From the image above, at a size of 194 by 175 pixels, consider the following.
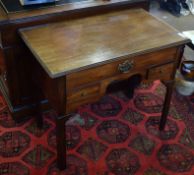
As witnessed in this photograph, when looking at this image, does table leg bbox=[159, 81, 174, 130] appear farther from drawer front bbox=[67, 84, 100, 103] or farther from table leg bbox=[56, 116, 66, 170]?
table leg bbox=[56, 116, 66, 170]

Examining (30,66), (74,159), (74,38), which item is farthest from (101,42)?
(74,159)

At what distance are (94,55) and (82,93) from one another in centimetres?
17

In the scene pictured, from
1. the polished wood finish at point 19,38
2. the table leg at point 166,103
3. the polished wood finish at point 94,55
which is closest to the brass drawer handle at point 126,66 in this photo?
the polished wood finish at point 94,55

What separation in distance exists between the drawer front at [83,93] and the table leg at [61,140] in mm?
105

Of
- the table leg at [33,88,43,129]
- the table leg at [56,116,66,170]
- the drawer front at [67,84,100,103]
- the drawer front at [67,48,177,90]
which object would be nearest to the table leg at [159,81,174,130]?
the drawer front at [67,48,177,90]

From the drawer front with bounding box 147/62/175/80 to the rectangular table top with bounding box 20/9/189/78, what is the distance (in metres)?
0.13

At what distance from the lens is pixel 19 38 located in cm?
157

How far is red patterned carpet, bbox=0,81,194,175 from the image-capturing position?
65.0 inches

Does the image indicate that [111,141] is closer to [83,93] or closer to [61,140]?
[61,140]

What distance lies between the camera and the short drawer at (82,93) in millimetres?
1334

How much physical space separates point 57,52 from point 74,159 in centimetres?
64

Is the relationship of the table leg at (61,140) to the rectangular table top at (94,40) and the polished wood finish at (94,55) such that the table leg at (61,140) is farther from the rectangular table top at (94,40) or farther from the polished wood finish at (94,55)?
the rectangular table top at (94,40)

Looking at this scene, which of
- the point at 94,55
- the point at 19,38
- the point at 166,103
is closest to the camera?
the point at 94,55

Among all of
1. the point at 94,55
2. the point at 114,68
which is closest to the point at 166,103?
the point at 114,68
